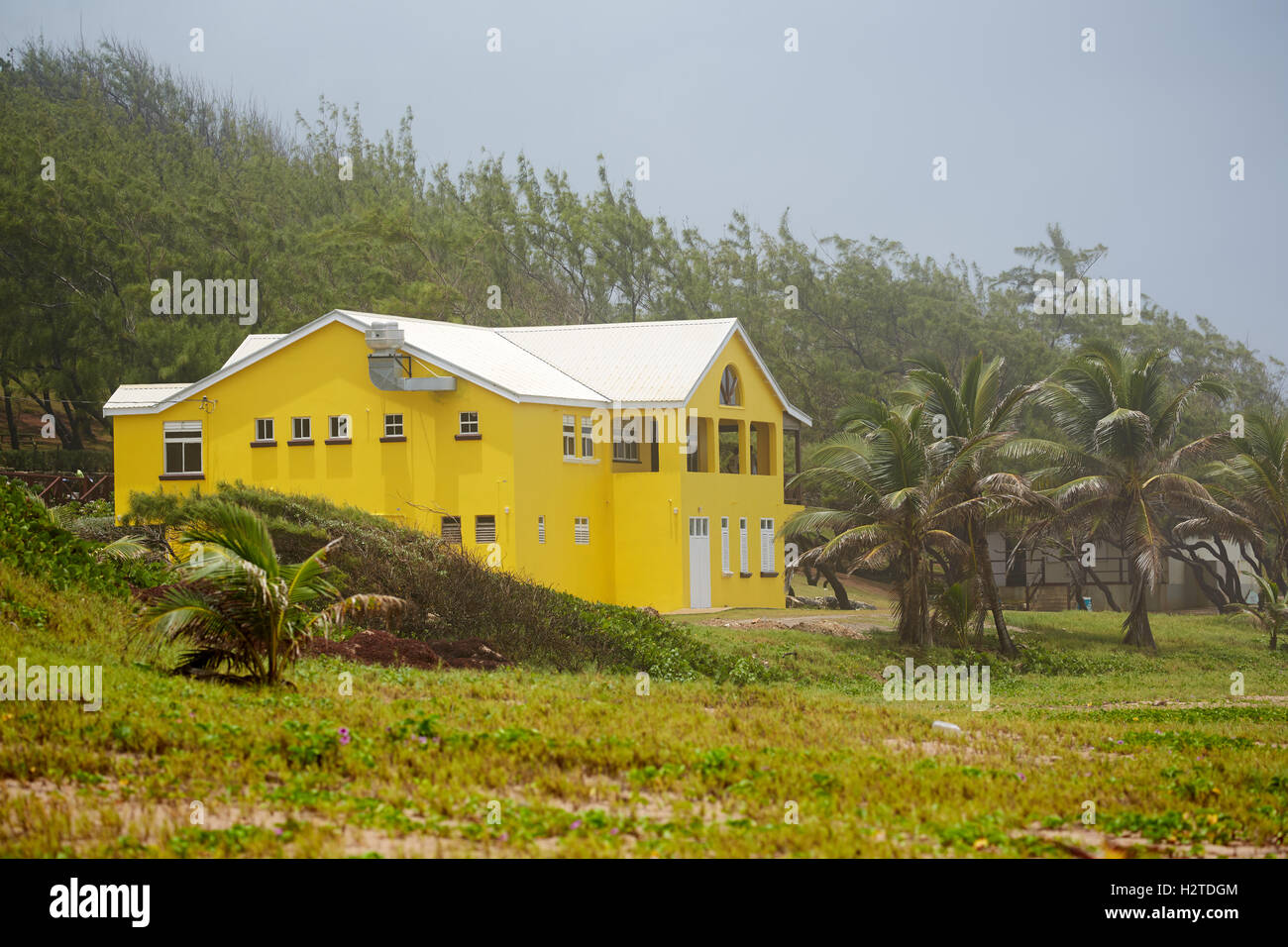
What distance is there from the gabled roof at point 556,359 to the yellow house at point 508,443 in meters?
0.07

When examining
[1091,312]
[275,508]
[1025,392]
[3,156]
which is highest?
[3,156]

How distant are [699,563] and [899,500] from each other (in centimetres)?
765

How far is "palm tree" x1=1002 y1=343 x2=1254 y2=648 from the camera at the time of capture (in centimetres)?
3509

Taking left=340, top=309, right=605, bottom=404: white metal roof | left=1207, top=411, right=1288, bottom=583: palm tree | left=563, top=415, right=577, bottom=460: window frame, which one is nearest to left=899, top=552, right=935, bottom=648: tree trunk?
left=563, top=415, right=577, bottom=460: window frame

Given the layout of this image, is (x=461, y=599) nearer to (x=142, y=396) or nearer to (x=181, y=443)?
(x=181, y=443)

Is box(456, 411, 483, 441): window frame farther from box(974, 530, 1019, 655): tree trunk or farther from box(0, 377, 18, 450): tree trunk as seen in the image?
box(0, 377, 18, 450): tree trunk

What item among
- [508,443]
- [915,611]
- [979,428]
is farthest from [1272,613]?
[508,443]

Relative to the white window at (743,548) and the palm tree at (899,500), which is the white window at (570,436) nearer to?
the white window at (743,548)

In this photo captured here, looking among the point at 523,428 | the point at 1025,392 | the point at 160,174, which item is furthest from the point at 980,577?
the point at 160,174

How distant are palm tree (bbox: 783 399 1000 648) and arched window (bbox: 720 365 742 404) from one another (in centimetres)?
673
